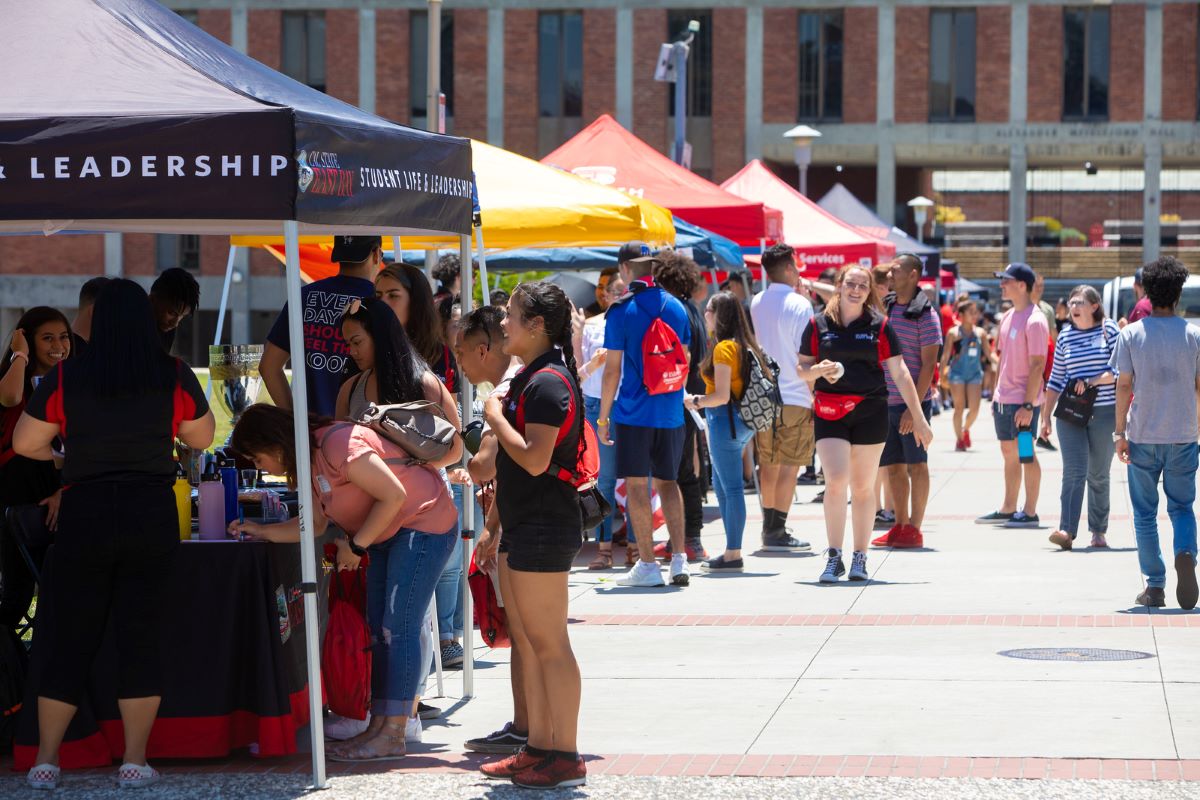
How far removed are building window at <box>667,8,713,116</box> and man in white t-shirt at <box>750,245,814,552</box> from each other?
128 ft

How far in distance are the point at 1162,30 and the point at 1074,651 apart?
46314mm

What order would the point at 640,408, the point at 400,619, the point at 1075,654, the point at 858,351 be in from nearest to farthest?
the point at 400,619
the point at 1075,654
the point at 640,408
the point at 858,351

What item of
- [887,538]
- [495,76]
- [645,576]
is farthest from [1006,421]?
[495,76]

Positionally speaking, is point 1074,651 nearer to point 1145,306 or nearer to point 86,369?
point 86,369

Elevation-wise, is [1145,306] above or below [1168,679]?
above

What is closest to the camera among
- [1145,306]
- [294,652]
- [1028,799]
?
[1028,799]

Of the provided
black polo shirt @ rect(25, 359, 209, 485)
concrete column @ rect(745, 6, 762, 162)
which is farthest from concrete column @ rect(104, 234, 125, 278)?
black polo shirt @ rect(25, 359, 209, 485)

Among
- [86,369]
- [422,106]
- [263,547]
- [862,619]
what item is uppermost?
[422,106]

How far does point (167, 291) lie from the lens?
7.33m

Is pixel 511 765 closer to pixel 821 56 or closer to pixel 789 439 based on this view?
pixel 789 439

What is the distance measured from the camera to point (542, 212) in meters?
11.3

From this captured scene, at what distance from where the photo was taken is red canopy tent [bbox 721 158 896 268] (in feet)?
68.3

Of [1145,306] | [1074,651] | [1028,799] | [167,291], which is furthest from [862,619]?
[1145,306]

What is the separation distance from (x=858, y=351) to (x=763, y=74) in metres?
41.8
